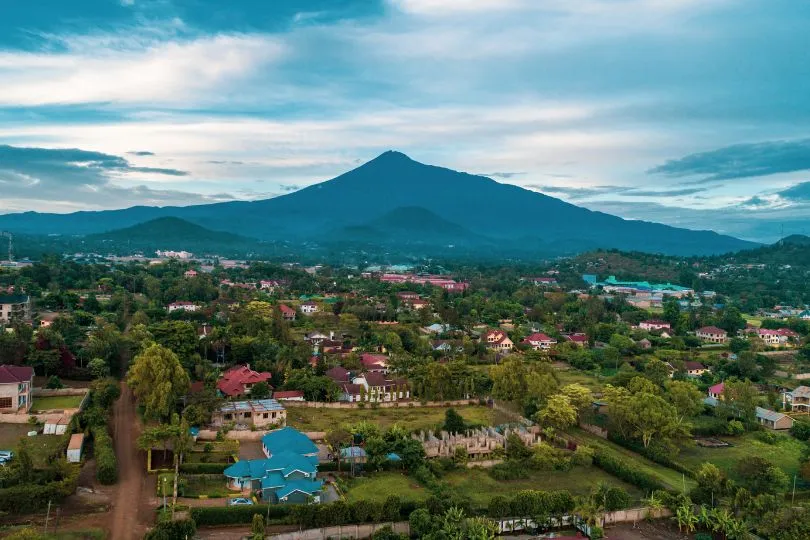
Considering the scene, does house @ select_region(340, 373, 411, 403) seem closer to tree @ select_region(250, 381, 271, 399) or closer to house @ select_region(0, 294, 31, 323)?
tree @ select_region(250, 381, 271, 399)

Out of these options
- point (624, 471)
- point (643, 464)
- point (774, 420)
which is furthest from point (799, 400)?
point (624, 471)

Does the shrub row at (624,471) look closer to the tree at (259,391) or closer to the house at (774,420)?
the house at (774,420)

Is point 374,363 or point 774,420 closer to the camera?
point 774,420

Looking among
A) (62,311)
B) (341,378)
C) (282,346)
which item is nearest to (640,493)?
(341,378)

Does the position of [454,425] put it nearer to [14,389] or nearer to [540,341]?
[14,389]

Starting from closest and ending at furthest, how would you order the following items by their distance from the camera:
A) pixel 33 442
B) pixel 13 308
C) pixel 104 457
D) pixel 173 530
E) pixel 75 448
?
pixel 173 530
pixel 104 457
pixel 75 448
pixel 33 442
pixel 13 308

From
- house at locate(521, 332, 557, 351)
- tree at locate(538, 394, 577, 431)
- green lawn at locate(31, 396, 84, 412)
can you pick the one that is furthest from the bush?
house at locate(521, 332, 557, 351)

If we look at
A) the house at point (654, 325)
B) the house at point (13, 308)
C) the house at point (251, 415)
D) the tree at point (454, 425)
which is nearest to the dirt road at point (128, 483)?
the house at point (251, 415)

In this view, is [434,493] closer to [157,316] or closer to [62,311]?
[157,316]
